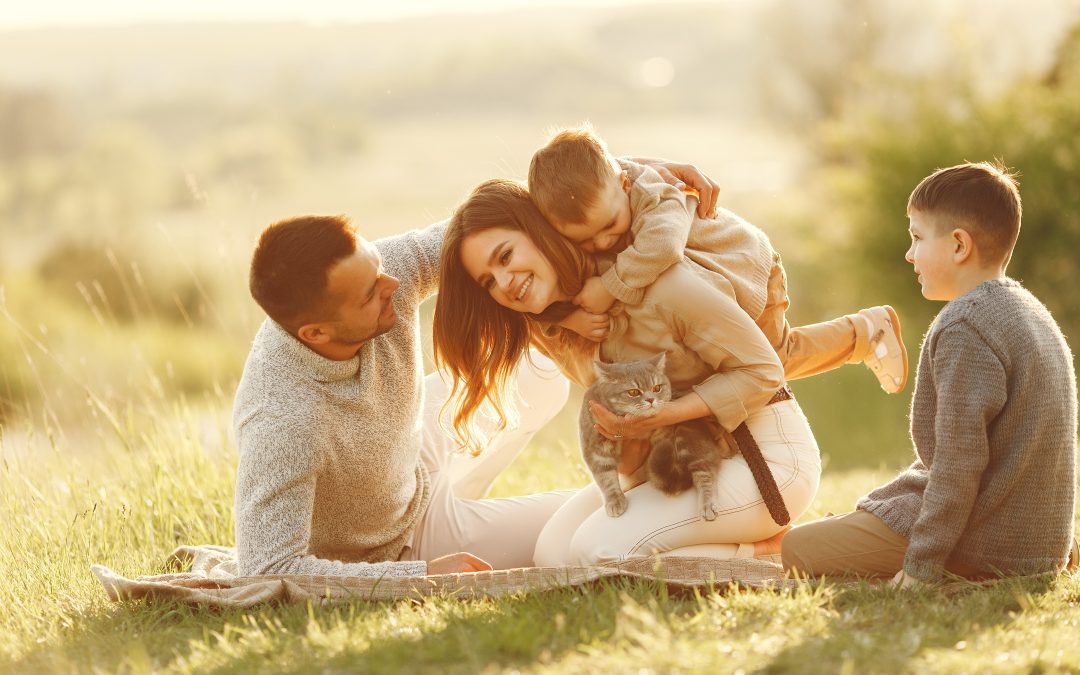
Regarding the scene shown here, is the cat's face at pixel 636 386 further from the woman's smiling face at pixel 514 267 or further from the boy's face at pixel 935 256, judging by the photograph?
the boy's face at pixel 935 256

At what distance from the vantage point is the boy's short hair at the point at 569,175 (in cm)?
347

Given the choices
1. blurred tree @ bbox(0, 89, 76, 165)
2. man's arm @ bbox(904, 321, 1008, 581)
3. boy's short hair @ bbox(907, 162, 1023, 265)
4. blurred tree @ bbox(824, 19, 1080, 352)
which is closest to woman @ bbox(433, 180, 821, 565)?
man's arm @ bbox(904, 321, 1008, 581)

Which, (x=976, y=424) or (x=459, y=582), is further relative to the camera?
(x=459, y=582)

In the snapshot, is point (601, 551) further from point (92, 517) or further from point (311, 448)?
point (92, 517)

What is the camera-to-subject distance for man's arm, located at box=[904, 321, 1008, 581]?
125 inches

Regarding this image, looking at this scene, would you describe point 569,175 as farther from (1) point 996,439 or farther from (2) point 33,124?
(2) point 33,124

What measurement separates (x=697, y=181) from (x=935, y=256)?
92cm

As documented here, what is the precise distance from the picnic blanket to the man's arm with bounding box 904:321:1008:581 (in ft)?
1.58

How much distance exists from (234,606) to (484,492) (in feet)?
4.59

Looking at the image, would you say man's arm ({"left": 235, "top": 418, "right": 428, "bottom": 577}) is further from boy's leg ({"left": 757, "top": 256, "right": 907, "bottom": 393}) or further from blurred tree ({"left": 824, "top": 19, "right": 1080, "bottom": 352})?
blurred tree ({"left": 824, "top": 19, "right": 1080, "bottom": 352})

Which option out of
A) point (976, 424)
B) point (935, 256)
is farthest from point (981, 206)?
point (976, 424)

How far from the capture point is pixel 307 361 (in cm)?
354

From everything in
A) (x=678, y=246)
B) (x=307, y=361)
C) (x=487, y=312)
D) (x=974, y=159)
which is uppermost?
(x=974, y=159)

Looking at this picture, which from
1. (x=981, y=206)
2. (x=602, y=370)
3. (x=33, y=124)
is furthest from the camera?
(x=33, y=124)
